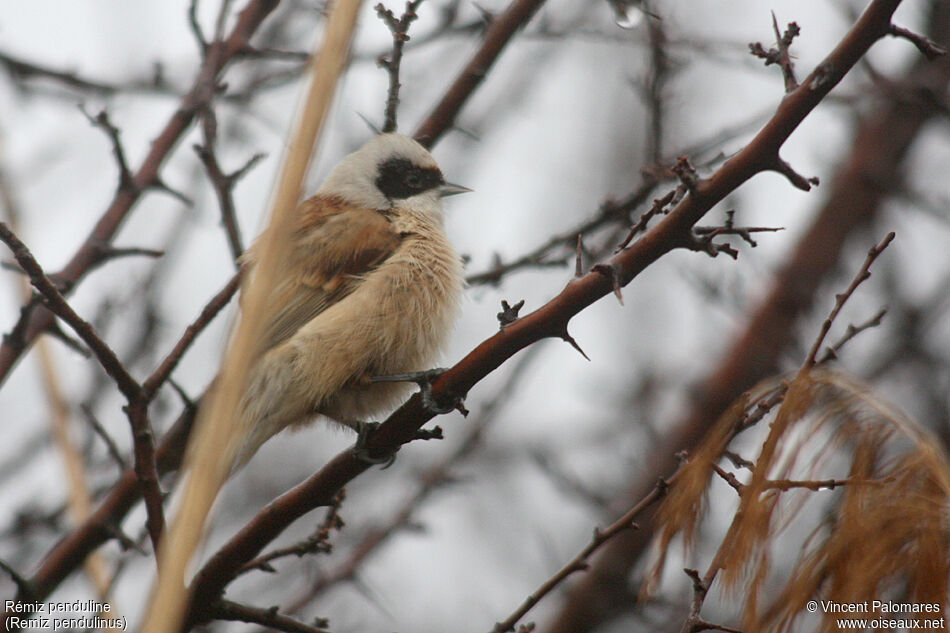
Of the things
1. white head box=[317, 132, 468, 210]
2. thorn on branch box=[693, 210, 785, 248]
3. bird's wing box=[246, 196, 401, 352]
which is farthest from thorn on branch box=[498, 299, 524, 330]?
white head box=[317, 132, 468, 210]

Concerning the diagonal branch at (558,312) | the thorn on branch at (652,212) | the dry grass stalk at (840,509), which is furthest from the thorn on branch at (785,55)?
the dry grass stalk at (840,509)

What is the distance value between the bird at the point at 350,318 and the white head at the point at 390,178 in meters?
0.13

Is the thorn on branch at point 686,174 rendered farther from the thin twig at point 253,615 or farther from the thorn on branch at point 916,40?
the thin twig at point 253,615

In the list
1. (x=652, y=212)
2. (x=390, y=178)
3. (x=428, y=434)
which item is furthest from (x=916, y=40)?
(x=390, y=178)

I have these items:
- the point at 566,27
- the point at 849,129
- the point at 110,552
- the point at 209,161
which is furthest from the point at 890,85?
the point at 110,552

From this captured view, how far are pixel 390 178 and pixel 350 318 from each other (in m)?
1.30

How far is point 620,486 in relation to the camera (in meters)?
6.97

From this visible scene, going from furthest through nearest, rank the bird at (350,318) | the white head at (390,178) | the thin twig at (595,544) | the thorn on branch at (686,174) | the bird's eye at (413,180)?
the bird's eye at (413,180) → the white head at (390,178) → the bird at (350,318) → the thin twig at (595,544) → the thorn on branch at (686,174)

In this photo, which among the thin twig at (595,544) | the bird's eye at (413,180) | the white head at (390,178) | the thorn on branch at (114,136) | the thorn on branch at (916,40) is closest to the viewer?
the thorn on branch at (916,40)

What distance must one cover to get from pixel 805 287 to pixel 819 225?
659mm

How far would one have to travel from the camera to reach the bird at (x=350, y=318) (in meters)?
4.06

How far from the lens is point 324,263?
4512 mm

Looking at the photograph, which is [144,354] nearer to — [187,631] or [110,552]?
[110,552]

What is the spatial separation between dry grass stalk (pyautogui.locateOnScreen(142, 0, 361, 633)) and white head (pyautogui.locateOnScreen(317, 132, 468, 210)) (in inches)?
140
